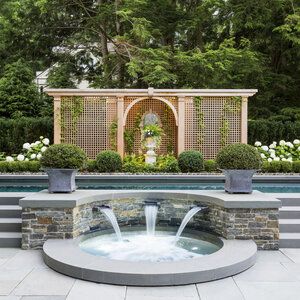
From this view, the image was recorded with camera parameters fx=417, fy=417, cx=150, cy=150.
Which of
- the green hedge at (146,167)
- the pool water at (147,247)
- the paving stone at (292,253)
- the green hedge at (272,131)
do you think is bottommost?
the paving stone at (292,253)

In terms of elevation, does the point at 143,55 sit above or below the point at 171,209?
above

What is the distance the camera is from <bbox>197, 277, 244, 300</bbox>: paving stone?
416 centimetres

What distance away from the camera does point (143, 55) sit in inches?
627

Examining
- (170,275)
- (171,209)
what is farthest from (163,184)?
(170,275)

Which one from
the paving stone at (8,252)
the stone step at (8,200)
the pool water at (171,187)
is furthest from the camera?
the pool water at (171,187)

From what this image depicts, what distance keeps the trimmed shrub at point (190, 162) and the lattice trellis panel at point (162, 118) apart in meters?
2.07

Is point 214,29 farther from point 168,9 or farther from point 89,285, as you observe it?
point 89,285

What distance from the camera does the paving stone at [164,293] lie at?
416 centimetres

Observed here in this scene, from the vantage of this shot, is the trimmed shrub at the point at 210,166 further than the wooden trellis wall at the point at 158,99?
No

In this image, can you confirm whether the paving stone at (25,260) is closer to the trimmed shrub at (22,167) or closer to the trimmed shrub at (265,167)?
the trimmed shrub at (22,167)

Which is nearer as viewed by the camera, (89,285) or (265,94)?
(89,285)

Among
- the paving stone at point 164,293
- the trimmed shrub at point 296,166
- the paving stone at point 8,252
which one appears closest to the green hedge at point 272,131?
the trimmed shrub at point 296,166

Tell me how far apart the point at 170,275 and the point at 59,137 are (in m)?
9.86

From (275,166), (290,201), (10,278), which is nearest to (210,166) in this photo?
(275,166)
